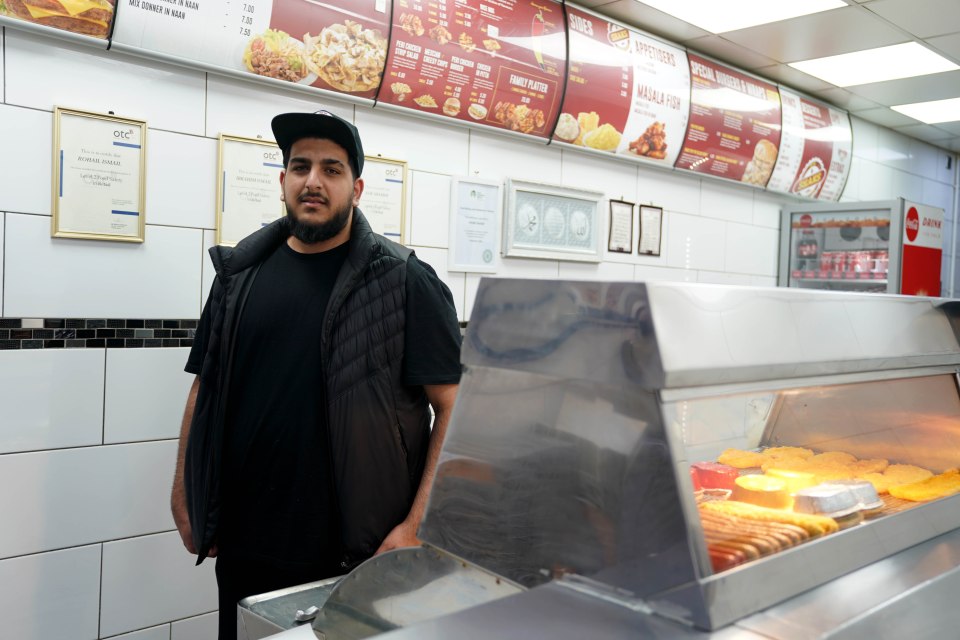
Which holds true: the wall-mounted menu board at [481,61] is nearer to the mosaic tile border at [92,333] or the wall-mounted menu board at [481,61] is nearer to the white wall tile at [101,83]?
the white wall tile at [101,83]

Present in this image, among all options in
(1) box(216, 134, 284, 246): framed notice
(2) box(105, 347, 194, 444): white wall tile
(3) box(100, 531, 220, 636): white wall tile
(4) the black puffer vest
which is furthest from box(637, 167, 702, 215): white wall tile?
(3) box(100, 531, 220, 636): white wall tile

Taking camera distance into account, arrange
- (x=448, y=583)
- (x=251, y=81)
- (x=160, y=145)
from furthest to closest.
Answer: (x=251, y=81), (x=160, y=145), (x=448, y=583)

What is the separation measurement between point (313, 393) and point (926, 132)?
628 centimetres

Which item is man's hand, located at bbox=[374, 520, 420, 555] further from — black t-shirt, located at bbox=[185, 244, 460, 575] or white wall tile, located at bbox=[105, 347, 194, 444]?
white wall tile, located at bbox=[105, 347, 194, 444]

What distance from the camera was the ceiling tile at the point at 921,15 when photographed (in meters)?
3.80

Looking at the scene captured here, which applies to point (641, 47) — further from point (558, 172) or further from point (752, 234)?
point (752, 234)

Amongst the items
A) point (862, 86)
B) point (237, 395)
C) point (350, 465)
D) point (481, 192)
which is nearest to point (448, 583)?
point (350, 465)

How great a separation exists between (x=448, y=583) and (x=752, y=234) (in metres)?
4.45

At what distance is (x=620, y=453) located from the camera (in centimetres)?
120

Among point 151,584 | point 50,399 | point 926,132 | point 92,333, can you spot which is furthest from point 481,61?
point 926,132

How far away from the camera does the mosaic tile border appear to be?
2.40m

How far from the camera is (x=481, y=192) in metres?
3.62

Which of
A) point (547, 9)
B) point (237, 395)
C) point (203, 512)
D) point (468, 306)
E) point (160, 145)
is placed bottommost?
point (203, 512)

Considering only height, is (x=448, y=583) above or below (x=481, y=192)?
below
